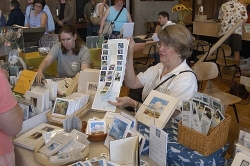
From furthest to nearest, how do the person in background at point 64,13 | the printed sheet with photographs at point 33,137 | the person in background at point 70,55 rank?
1. the person in background at point 64,13
2. the person in background at point 70,55
3. the printed sheet with photographs at point 33,137

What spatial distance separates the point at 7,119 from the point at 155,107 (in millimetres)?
789

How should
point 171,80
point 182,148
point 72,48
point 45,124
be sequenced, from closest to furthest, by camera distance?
1. point 182,148
2. point 45,124
3. point 171,80
4. point 72,48

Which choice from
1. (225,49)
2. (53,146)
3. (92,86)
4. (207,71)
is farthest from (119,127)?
(225,49)

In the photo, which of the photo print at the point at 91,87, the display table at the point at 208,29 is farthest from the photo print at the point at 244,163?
the display table at the point at 208,29

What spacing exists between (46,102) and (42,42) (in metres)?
2.32

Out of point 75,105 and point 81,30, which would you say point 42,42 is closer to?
point 75,105

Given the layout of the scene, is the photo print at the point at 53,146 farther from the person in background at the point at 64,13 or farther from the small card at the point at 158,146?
the person in background at the point at 64,13

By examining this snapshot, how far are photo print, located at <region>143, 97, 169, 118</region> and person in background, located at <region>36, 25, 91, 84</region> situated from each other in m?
1.46

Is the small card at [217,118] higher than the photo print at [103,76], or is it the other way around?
the photo print at [103,76]

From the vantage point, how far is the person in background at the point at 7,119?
1.24 metres

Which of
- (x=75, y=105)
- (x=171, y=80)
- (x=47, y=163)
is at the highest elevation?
(x=171, y=80)

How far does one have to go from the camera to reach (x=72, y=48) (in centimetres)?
312

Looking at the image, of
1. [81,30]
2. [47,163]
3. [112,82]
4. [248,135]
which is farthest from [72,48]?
[81,30]

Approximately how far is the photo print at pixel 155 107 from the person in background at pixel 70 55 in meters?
1.46
